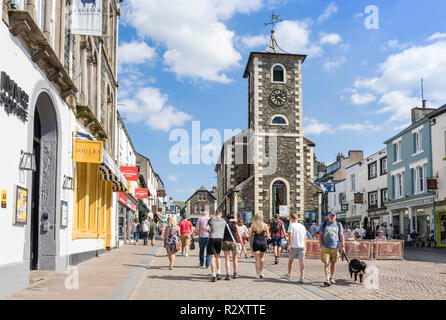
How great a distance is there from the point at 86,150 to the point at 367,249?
40.1 feet

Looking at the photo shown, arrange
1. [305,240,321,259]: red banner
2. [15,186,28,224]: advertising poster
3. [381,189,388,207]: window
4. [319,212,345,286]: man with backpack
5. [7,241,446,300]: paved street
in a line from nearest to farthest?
1. [15,186,28,224]: advertising poster
2. [7,241,446,300]: paved street
3. [319,212,345,286]: man with backpack
4. [305,240,321,259]: red banner
5. [381,189,388,207]: window

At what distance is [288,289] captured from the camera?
1042 cm

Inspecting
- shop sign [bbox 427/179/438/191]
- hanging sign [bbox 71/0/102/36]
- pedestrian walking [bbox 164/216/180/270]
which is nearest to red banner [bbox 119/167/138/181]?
pedestrian walking [bbox 164/216/180/270]

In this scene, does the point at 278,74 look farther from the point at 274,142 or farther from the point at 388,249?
the point at 388,249

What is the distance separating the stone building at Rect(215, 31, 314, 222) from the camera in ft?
136

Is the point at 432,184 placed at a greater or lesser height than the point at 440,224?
greater

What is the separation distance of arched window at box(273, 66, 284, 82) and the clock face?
1097mm

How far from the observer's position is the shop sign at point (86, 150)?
13391 mm

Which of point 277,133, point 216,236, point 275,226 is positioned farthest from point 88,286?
point 277,133

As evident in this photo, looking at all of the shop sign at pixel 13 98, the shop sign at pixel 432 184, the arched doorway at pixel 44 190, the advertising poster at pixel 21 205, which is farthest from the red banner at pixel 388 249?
the shop sign at pixel 13 98

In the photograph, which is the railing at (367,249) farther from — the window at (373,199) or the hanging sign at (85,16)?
the window at (373,199)

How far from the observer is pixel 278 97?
140 feet

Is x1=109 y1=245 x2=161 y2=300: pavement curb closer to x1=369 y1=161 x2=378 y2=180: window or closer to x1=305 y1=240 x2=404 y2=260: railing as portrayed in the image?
x1=305 y1=240 x2=404 y2=260: railing
